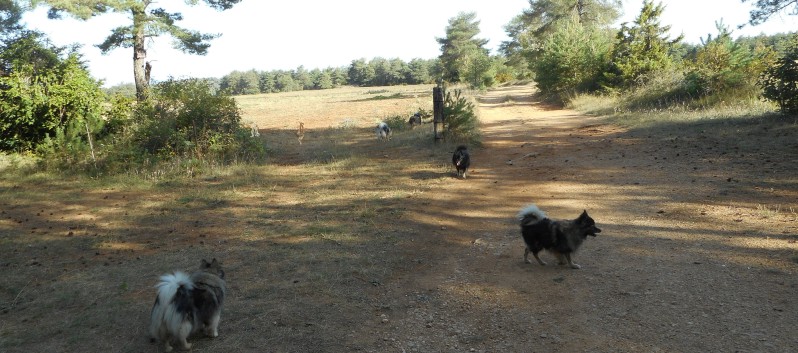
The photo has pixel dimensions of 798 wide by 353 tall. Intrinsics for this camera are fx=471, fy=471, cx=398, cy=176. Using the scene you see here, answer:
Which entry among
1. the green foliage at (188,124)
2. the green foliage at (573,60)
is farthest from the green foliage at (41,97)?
the green foliage at (573,60)

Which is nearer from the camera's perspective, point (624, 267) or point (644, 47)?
point (624, 267)

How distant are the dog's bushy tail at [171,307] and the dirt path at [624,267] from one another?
73.6 inches

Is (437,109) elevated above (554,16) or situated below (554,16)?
below

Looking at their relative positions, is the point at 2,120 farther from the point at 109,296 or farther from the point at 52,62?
the point at 109,296

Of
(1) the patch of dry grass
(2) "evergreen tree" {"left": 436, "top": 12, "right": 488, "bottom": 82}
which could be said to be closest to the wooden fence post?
(1) the patch of dry grass

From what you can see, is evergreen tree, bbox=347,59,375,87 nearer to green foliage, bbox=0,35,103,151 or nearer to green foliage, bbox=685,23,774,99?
green foliage, bbox=685,23,774,99

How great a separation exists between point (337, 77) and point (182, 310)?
11640 cm

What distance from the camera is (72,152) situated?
46.1 feet

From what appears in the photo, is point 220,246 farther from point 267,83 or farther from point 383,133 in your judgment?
point 267,83

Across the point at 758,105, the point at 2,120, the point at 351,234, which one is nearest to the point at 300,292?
the point at 351,234

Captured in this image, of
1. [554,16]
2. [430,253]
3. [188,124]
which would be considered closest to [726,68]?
[430,253]

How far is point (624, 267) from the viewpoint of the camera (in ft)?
19.6

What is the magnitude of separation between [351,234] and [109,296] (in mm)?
3488

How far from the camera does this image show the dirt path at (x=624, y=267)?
444 centimetres
